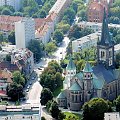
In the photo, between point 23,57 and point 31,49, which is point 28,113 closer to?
point 23,57

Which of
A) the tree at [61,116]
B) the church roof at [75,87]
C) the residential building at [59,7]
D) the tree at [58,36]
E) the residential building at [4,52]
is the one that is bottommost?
the tree at [61,116]

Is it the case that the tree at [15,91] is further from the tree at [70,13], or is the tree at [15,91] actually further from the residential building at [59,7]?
the tree at [70,13]

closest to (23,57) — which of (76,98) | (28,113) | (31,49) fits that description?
(31,49)

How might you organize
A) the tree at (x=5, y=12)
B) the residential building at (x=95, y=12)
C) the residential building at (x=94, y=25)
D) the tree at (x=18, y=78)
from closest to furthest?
the tree at (x=18, y=78) → the residential building at (x=94, y=25) → the residential building at (x=95, y=12) → the tree at (x=5, y=12)

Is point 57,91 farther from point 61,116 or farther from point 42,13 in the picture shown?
point 42,13

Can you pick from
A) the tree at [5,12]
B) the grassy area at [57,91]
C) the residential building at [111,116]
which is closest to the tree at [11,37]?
the tree at [5,12]

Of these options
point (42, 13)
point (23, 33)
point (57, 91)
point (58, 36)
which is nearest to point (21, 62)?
point (57, 91)
